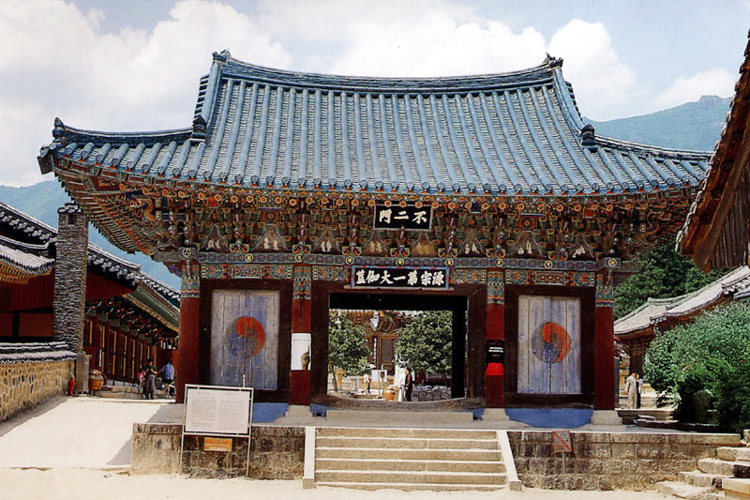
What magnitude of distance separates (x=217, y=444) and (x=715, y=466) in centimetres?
804

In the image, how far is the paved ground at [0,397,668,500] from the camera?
40.9 ft

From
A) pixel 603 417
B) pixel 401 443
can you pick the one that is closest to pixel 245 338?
pixel 401 443

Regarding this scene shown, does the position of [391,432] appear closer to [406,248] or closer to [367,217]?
[406,248]

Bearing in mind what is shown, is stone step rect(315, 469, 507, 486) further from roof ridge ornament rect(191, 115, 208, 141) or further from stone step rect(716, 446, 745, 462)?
roof ridge ornament rect(191, 115, 208, 141)

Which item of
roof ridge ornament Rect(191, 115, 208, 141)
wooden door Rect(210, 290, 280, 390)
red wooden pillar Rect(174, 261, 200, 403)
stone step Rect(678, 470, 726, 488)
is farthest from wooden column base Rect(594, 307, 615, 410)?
roof ridge ornament Rect(191, 115, 208, 141)

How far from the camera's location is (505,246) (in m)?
16.1

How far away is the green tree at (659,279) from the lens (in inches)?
2186

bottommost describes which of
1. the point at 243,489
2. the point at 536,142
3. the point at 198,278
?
the point at 243,489

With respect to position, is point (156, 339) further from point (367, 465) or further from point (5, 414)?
point (367, 465)

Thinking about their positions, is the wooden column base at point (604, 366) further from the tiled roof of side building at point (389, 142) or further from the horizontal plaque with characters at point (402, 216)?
the horizontal plaque with characters at point (402, 216)

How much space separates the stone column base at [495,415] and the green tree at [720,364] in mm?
3534

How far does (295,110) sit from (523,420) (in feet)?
26.5

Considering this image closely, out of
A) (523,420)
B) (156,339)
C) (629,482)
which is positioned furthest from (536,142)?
(156,339)

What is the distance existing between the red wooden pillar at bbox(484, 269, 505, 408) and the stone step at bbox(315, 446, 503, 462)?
1703mm
